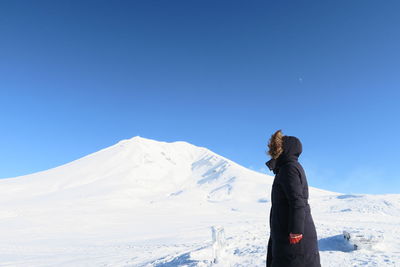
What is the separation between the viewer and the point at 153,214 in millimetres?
35406

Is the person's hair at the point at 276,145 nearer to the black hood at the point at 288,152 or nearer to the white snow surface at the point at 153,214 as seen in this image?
the black hood at the point at 288,152

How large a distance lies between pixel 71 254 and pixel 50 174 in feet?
227

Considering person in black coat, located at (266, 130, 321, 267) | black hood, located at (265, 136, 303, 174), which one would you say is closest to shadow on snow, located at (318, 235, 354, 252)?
person in black coat, located at (266, 130, 321, 267)

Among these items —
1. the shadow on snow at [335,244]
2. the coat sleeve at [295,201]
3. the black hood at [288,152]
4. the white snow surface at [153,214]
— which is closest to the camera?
the coat sleeve at [295,201]

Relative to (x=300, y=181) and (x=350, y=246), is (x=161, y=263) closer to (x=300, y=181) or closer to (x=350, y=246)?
(x=350, y=246)

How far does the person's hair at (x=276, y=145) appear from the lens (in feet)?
10.7

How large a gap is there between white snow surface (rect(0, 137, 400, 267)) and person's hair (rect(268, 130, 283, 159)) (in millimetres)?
5647

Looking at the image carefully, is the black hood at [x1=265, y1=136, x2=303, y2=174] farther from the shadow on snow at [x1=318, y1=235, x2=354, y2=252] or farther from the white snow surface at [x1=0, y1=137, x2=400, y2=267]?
the shadow on snow at [x1=318, y1=235, x2=354, y2=252]

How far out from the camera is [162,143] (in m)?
129

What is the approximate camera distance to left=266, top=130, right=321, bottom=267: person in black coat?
295 cm

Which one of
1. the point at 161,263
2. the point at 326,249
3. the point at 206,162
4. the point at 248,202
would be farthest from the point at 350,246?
the point at 206,162

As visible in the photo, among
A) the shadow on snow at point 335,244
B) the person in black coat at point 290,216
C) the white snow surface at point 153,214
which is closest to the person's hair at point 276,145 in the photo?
the person in black coat at point 290,216

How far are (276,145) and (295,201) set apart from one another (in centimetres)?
66

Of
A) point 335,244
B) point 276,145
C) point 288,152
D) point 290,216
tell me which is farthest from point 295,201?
point 335,244
